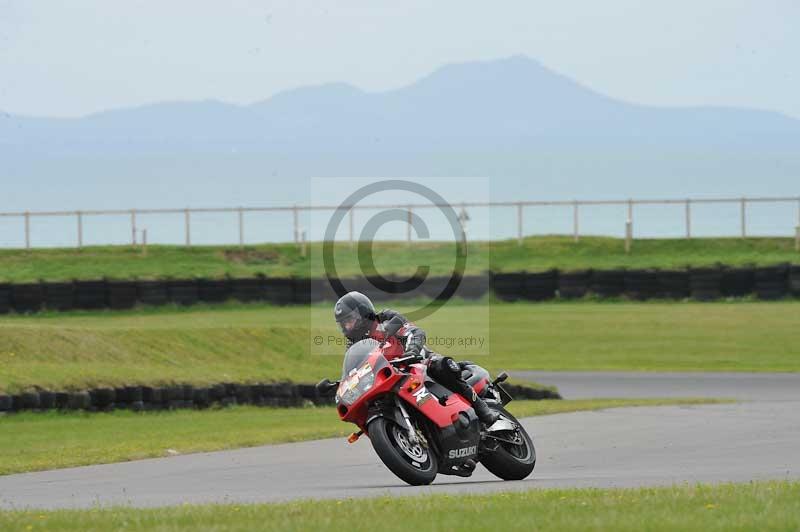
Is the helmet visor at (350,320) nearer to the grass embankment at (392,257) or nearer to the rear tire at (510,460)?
the rear tire at (510,460)

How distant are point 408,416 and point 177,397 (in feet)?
34.0

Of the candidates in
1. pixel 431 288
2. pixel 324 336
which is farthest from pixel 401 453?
pixel 431 288

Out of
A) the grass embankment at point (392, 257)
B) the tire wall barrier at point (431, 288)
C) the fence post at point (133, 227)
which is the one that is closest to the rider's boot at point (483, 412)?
the tire wall barrier at point (431, 288)

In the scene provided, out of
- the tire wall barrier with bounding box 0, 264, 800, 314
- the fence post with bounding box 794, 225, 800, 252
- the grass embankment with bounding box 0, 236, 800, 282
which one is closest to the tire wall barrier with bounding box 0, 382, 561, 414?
the tire wall barrier with bounding box 0, 264, 800, 314

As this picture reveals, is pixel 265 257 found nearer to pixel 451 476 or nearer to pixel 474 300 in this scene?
pixel 474 300

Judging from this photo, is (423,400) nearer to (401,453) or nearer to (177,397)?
(401,453)

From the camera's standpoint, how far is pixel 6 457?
15.2 m

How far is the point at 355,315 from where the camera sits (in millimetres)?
11555

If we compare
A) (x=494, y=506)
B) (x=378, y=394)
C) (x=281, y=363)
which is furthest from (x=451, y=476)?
(x=281, y=363)

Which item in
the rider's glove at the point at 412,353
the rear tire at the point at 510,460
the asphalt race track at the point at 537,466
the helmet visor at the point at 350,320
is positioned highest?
the helmet visor at the point at 350,320

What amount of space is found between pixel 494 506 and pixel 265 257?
1532 inches

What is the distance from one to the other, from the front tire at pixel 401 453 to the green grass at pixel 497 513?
116 centimetres

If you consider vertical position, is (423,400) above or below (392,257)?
below

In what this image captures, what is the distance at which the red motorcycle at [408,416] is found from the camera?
1114 centimetres
